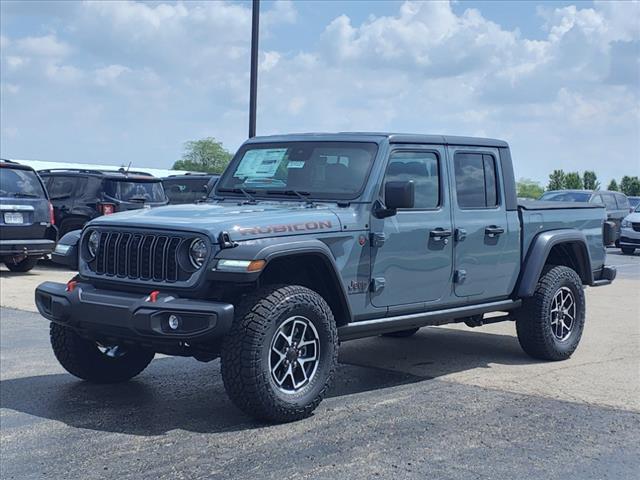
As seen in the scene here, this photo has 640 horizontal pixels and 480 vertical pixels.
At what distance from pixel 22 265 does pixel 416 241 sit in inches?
431

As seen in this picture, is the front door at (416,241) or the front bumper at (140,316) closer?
the front bumper at (140,316)

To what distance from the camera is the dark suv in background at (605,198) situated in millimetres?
22688

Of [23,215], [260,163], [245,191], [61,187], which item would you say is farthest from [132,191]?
[245,191]

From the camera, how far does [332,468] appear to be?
4742 mm

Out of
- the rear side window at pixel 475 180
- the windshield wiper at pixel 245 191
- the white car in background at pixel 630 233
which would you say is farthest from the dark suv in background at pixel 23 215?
the white car in background at pixel 630 233

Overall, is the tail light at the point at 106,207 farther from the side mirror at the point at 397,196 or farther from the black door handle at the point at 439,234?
the side mirror at the point at 397,196

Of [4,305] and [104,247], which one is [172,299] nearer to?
[104,247]

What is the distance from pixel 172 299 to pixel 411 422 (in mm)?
1724

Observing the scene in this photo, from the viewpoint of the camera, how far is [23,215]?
14.5 metres

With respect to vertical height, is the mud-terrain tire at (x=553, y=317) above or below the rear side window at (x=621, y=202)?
below

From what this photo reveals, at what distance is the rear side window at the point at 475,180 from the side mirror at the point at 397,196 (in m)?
0.99

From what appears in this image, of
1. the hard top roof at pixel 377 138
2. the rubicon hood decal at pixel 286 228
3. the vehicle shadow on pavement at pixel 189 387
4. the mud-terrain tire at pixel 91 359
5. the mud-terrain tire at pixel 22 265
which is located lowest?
the mud-terrain tire at pixel 22 265

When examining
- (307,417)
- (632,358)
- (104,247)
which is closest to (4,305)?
(104,247)

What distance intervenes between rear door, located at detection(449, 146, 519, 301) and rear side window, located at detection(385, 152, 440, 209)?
0.67 feet
